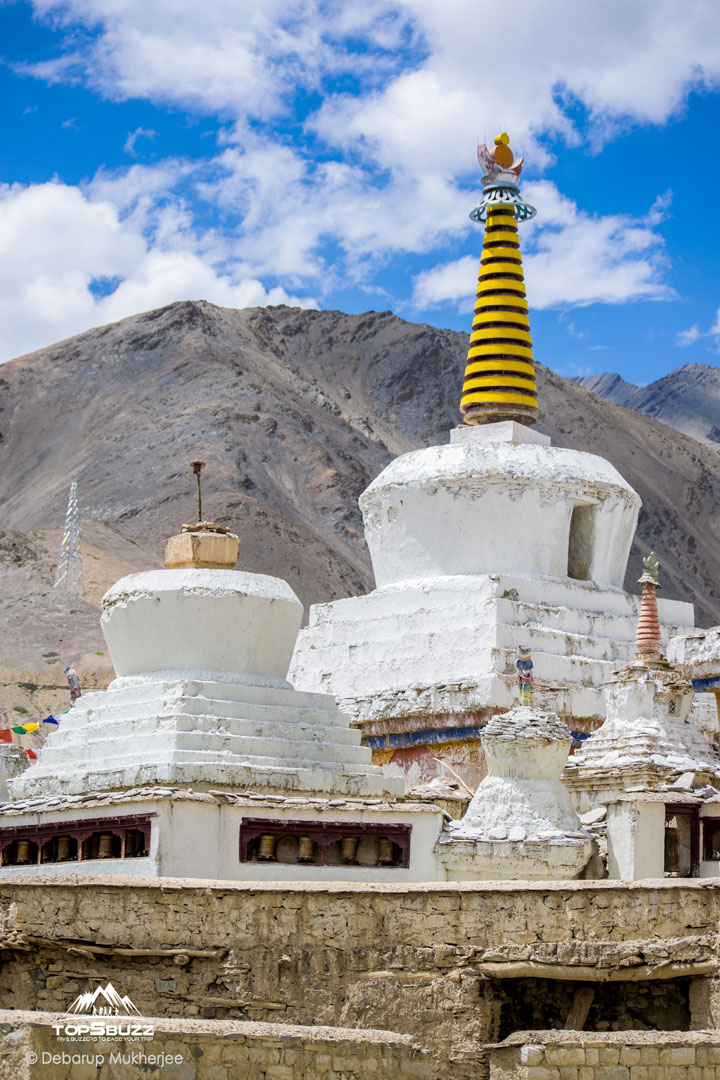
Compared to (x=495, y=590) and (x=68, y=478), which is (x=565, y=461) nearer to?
(x=495, y=590)

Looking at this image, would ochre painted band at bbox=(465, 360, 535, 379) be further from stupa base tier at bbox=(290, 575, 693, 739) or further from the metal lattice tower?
the metal lattice tower

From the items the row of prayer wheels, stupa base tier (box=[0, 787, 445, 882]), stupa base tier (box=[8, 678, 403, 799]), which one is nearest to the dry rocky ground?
stupa base tier (box=[8, 678, 403, 799])

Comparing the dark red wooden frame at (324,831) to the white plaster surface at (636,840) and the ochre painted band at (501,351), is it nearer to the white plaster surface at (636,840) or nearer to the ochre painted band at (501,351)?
the white plaster surface at (636,840)

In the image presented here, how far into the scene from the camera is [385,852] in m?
13.5

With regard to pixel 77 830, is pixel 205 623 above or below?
above

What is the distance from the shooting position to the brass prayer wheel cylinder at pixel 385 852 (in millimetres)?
13453

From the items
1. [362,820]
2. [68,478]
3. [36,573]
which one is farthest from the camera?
[68,478]

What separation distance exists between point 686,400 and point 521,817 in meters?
101

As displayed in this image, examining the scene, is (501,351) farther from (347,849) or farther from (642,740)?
(347,849)

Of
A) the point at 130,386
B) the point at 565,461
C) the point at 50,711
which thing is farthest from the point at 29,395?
the point at 565,461

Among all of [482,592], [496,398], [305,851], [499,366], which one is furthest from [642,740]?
[499,366]

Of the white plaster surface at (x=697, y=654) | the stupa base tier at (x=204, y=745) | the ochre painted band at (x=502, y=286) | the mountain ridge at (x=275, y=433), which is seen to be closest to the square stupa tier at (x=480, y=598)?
the white plaster surface at (x=697, y=654)

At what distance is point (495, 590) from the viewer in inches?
750

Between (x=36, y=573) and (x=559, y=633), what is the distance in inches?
1108
